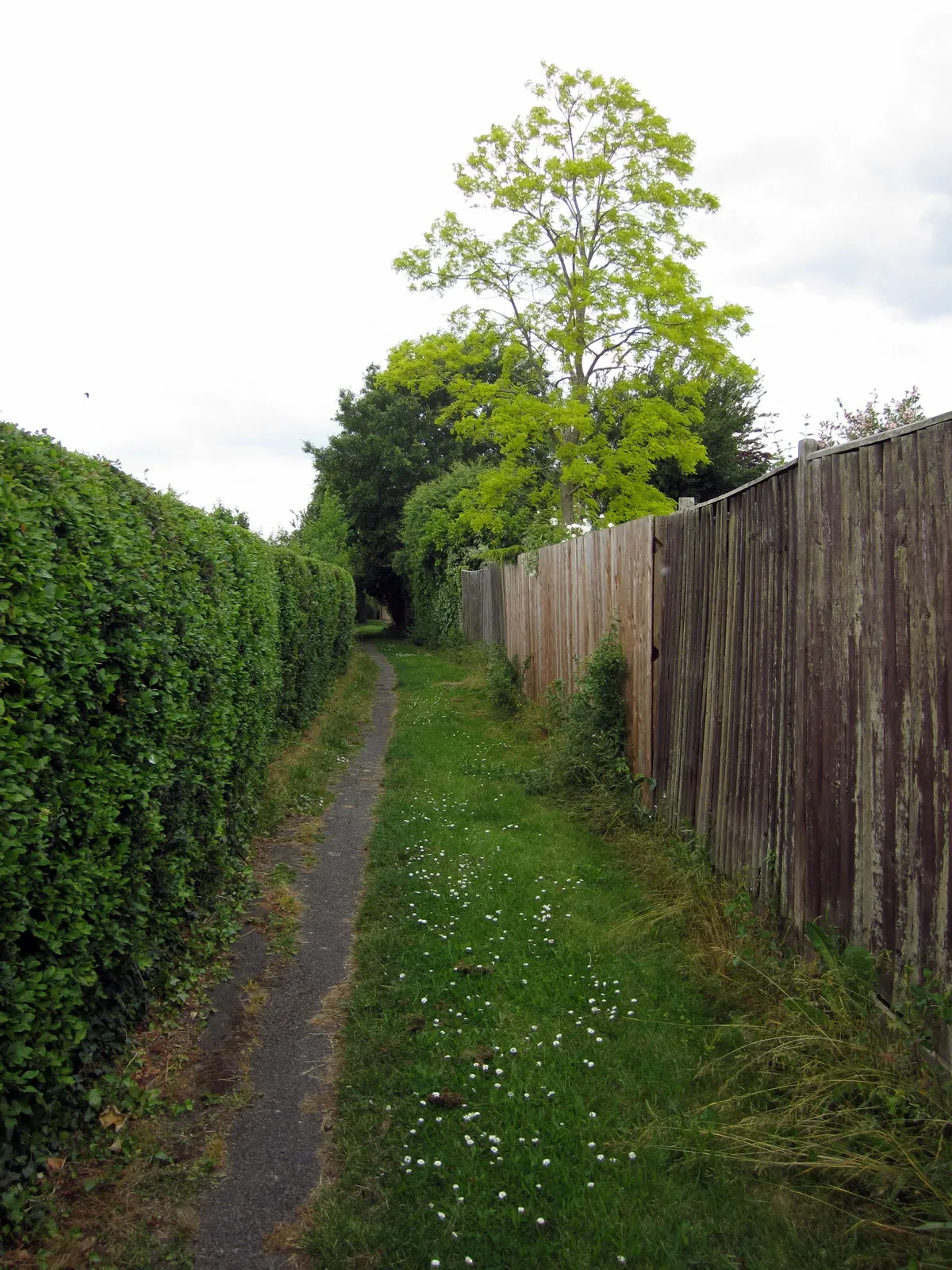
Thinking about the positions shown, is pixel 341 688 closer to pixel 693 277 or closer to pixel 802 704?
pixel 693 277

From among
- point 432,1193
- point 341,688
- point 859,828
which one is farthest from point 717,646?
point 341,688

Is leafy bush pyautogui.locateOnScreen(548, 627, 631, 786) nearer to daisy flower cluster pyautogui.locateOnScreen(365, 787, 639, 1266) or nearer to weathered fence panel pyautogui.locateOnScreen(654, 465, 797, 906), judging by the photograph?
weathered fence panel pyautogui.locateOnScreen(654, 465, 797, 906)

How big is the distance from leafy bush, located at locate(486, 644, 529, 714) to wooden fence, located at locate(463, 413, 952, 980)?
632 cm

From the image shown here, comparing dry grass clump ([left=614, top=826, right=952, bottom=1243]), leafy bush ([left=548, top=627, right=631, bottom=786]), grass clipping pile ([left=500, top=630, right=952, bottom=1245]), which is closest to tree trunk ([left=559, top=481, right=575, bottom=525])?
leafy bush ([left=548, top=627, right=631, bottom=786])

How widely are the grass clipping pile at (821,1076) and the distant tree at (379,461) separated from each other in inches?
1281

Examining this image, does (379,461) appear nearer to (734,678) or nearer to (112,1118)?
(734,678)

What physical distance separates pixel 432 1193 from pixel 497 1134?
0.33 m

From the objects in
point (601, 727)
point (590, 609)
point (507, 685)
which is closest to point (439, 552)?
point (507, 685)

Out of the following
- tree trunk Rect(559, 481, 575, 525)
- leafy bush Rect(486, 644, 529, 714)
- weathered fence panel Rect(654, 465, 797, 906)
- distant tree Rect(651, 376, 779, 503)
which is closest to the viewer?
weathered fence panel Rect(654, 465, 797, 906)

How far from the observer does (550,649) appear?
1031cm

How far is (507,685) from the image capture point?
12453 millimetres

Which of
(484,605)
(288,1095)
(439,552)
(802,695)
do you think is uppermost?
(439,552)

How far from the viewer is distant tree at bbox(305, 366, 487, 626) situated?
118ft

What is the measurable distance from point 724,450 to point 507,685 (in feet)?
44.4
